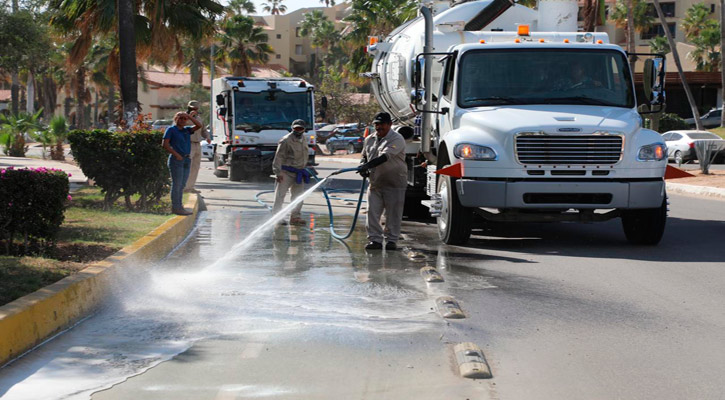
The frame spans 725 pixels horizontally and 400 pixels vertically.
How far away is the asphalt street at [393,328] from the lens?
5.59 meters

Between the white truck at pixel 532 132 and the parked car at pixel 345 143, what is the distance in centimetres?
3589

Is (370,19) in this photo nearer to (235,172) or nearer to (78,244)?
(235,172)

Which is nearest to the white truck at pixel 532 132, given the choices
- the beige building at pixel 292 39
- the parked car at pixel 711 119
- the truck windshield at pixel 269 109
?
→ the truck windshield at pixel 269 109

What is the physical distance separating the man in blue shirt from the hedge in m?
5.38

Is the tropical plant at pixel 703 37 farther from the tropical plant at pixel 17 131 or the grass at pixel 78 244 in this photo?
the grass at pixel 78 244

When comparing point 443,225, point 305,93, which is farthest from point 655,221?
point 305,93

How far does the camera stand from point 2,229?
9.14 meters

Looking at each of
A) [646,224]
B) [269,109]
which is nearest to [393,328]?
[646,224]

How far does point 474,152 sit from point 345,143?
39544mm

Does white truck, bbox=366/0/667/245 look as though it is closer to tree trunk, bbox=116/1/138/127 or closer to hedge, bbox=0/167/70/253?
hedge, bbox=0/167/70/253

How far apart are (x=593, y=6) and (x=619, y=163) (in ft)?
84.5

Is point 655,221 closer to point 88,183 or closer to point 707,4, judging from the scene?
point 88,183

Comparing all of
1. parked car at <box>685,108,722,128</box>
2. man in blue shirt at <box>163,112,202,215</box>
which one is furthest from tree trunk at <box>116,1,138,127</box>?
parked car at <box>685,108,722,128</box>

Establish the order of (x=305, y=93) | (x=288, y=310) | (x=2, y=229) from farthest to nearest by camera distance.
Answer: (x=305, y=93) → (x=2, y=229) → (x=288, y=310)
